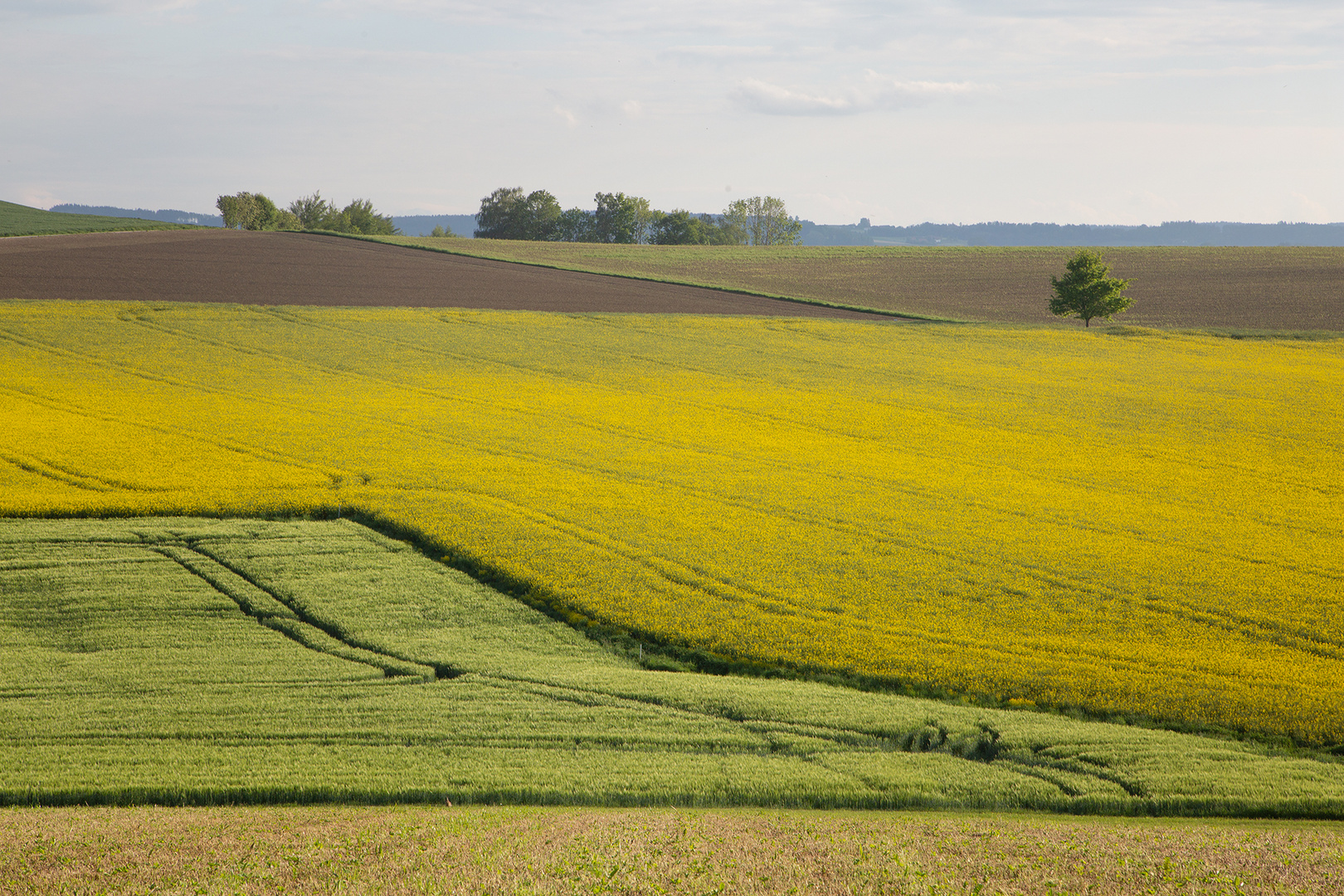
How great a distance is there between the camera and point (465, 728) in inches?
442

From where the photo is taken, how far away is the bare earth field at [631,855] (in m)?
7.09

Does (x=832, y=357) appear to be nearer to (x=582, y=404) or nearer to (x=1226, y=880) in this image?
(x=582, y=404)

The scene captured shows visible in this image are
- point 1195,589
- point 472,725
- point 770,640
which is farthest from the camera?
point 1195,589

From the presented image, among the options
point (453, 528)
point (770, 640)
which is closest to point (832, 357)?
point (453, 528)

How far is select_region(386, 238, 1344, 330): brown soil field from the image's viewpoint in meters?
66.2

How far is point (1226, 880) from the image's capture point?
23.6 ft

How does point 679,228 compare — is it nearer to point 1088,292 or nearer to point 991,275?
point 991,275

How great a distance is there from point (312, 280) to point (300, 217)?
4553 inches

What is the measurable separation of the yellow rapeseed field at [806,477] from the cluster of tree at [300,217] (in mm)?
117310

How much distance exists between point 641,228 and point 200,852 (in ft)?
523

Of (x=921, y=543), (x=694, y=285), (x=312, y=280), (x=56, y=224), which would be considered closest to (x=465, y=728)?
(x=921, y=543)

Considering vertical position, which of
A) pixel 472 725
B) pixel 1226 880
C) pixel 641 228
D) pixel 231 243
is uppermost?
pixel 641 228

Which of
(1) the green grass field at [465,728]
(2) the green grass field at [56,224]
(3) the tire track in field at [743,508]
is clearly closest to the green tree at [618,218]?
(2) the green grass field at [56,224]

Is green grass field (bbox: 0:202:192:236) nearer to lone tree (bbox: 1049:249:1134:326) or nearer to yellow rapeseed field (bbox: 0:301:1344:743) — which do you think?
yellow rapeseed field (bbox: 0:301:1344:743)
